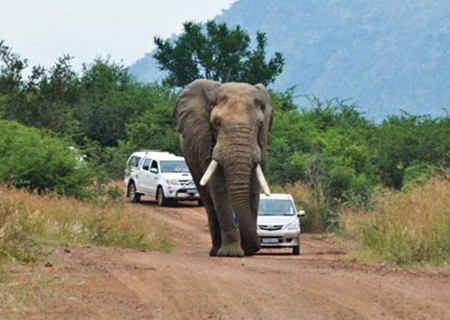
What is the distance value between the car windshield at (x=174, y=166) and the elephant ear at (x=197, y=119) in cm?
2129

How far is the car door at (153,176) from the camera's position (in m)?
49.7

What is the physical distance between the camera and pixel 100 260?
64.1ft

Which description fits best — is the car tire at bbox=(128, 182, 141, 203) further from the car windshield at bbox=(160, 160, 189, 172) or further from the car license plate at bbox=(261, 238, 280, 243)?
the car license plate at bbox=(261, 238, 280, 243)

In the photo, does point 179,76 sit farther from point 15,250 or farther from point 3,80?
point 15,250

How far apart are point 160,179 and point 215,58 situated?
38.2 meters

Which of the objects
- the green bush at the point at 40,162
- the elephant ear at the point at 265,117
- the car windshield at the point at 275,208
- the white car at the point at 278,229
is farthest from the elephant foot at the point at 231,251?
the car windshield at the point at 275,208

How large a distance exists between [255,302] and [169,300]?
837mm

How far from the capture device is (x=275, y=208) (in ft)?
112

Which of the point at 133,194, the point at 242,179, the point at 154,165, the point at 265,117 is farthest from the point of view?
the point at 133,194

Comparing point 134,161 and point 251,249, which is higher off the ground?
→ point 134,161

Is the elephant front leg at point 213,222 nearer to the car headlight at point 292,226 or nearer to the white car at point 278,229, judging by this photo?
the white car at point 278,229

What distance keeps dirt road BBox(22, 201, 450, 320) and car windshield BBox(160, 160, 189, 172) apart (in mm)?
28723

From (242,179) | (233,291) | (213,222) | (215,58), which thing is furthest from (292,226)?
(215,58)

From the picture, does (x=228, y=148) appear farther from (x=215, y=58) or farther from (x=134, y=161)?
(x=215, y=58)
